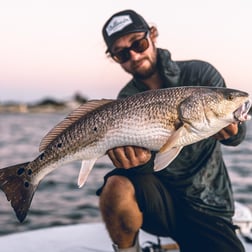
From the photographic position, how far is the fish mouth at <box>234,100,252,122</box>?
3.70 metres

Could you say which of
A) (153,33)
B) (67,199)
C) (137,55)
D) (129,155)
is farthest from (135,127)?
(67,199)

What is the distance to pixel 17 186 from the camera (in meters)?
4.09

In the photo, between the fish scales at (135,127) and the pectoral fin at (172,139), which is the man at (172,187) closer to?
the fish scales at (135,127)

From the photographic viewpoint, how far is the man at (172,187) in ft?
14.6

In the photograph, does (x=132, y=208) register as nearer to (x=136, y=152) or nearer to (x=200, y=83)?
(x=136, y=152)

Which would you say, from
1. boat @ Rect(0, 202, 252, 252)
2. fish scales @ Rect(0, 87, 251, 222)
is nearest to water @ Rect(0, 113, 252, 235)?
boat @ Rect(0, 202, 252, 252)

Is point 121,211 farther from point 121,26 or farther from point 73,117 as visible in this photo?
point 121,26

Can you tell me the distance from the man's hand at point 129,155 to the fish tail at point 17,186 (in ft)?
2.31

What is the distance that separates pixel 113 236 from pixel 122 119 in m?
1.22

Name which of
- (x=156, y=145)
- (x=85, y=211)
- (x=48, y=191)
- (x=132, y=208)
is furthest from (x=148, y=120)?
(x=48, y=191)

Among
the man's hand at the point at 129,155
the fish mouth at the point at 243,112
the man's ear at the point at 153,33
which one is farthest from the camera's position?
the man's ear at the point at 153,33

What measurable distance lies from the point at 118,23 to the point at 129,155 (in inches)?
65.7

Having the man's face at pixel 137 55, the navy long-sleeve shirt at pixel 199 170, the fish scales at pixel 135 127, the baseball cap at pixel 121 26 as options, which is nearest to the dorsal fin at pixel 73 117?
the fish scales at pixel 135 127

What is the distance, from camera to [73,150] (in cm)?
407
